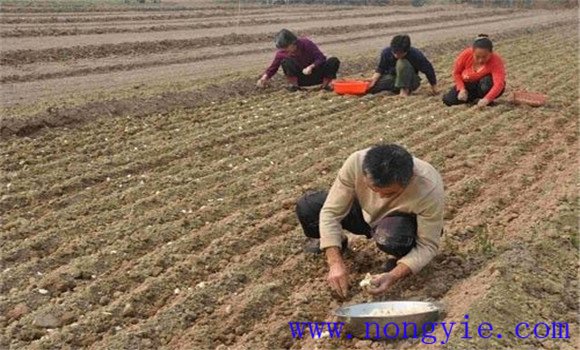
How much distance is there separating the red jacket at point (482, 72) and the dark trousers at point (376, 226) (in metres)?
4.39

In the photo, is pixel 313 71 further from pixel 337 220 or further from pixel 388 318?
pixel 388 318

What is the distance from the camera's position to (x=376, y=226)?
158 inches

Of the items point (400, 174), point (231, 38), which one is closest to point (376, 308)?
point (400, 174)

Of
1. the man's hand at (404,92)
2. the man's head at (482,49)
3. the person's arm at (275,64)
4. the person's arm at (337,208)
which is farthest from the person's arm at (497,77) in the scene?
the person's arm at (337,208)

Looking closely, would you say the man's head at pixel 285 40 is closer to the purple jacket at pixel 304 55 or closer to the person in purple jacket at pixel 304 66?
the person in purple jacket at pixel 304 66

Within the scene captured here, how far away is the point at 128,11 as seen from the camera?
2369cm

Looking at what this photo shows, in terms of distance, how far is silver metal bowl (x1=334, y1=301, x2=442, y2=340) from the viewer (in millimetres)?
3467

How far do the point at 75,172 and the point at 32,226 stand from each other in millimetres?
1132

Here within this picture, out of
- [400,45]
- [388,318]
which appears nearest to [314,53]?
[400,45]

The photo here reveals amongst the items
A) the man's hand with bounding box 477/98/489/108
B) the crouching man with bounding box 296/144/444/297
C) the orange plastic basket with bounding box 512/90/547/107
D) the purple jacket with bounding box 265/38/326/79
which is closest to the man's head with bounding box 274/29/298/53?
the purple jacket with bounding box 265/38/326/79

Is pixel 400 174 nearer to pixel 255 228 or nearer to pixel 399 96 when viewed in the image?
pixel 255 228

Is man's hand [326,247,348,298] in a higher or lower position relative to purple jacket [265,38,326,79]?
lower

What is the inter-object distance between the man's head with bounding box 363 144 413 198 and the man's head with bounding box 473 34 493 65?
457 cm

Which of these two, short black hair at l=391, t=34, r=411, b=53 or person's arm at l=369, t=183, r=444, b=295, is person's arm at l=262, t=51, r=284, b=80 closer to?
short black hair at l=391, t=34, r=411, b=53
